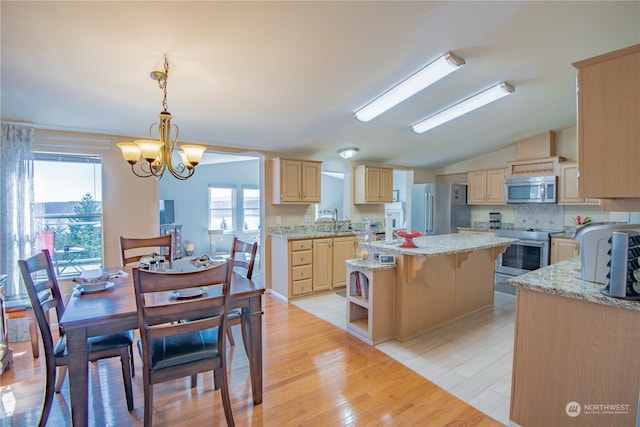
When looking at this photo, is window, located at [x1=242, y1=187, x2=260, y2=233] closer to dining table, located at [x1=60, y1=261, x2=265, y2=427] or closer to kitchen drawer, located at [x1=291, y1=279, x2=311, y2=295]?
kitchen drawer, located at [x1=291, y1=279, x2=311, y2=295]

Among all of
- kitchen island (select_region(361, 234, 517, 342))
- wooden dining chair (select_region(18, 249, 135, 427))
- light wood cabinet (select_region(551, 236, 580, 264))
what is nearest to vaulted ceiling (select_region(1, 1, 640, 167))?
wooden dining chair (select_region(18, 249, 135, 427))

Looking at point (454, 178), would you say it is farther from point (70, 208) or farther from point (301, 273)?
point (70, 208)

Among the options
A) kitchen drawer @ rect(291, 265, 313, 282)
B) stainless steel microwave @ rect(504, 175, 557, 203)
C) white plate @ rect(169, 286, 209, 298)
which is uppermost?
stainless steel microwave @ rect(504, 175, 557, 203)

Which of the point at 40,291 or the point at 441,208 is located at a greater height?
the point at 441,208

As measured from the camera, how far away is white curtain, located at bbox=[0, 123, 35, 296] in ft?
9.27

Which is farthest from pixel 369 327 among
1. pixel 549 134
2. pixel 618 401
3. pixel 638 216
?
pixel 549 134

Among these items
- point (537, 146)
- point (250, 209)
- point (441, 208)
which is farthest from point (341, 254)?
point (250, 209)

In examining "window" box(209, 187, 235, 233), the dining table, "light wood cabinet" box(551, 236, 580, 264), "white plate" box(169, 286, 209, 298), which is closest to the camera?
the dining table

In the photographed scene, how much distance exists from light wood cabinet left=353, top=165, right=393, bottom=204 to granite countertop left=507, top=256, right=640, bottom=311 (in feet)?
10.9

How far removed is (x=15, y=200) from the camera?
2.87 m

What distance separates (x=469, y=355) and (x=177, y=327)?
2.47m

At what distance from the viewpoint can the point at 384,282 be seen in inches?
114

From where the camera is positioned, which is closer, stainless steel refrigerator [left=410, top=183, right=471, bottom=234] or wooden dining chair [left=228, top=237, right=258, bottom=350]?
wooden dining chair [left=228, top=237, right=258, bottom=350]

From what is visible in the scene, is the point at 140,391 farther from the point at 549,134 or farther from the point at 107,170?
the point at 549,134
